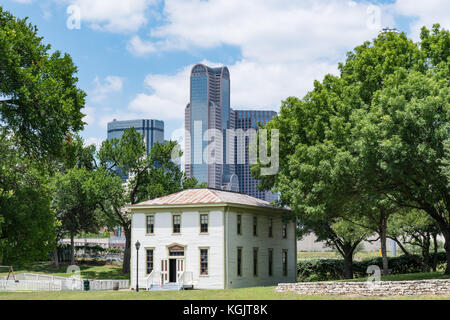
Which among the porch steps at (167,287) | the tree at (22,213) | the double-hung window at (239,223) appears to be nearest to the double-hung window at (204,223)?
the double-hung window at (239,223)

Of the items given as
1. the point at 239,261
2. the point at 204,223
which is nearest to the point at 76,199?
the point at 204,223

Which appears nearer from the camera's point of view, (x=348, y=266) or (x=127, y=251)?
(x=348, y=266)

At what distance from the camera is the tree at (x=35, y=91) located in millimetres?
31984

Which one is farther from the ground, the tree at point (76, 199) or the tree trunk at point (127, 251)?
the tree at point (76, 199)

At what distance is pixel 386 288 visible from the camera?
30656mm

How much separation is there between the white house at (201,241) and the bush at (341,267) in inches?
347

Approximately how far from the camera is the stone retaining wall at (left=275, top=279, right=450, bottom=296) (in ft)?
98.2

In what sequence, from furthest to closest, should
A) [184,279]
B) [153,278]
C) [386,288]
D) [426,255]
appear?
1. [426,255]
2. [153,278]
3. [184,279]
4. [386,288]

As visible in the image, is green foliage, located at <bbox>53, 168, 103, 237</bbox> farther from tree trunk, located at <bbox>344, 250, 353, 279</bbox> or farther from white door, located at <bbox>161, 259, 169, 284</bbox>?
tree trunk, located at <bbox>344, 250, 353, 279</bbox>

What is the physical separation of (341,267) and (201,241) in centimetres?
1888

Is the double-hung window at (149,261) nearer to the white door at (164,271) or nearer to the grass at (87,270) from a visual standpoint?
the white door at (164,271)

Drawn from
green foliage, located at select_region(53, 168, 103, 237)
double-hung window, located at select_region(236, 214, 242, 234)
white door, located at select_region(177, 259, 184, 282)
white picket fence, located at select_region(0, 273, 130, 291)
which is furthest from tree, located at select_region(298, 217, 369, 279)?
green foliage, located at select_region(53, 168, 103, 237)

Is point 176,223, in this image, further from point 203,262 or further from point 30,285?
point 30,285
